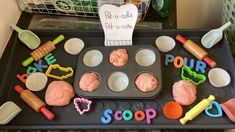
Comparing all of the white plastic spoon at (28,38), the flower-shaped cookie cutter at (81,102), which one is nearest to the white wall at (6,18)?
the white plastic spoon at (28,38)

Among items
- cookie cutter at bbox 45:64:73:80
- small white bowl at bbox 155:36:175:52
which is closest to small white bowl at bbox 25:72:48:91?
cookie cutter at bbox 45:64:73:80

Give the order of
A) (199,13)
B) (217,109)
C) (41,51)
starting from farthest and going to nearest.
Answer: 1. (199,13)
2. (41,51)
3. (217,109)

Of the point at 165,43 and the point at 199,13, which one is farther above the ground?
the point at 165,43

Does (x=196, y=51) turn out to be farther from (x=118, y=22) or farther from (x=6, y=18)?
(x=6, y=18)

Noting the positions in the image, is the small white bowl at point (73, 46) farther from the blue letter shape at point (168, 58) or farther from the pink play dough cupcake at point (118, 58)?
the blue letter shape at point (168, 58)

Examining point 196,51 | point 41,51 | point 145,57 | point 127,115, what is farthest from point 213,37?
point 41,51

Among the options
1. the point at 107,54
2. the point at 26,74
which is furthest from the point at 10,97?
the point at 107,54

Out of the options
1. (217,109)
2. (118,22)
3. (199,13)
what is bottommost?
(199,13)

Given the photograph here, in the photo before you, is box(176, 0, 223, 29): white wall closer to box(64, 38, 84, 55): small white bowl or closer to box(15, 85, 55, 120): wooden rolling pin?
box(64, 38, 84, 55): small white bowl
